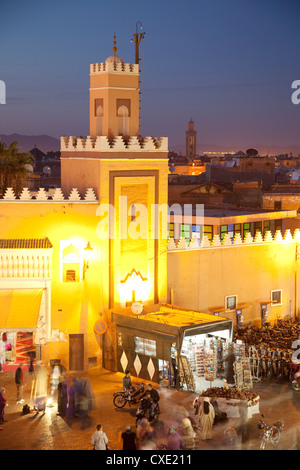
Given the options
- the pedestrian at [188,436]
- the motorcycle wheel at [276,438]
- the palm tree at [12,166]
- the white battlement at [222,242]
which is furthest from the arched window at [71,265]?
the palm tree at [12,166]

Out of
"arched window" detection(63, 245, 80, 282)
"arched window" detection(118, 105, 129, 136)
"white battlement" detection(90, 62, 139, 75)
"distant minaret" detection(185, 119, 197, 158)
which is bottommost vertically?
"arched window" detection(63, 245, 80, 282)

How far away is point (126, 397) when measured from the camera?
2375 cm

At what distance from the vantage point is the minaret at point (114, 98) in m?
28.2

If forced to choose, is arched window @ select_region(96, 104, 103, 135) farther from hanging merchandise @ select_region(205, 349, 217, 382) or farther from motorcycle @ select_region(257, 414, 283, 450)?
motorcycle @ select_region(257, 414, 283, 450)

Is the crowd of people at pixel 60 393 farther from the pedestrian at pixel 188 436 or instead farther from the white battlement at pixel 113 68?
the white battlement at pixel 113 68

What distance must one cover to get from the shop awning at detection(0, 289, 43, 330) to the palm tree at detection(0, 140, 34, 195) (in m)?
12.7

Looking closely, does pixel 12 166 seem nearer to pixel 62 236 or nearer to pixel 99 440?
pixel 62 236

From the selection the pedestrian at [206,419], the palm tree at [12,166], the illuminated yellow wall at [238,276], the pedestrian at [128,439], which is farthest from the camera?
the palm tree at [12,166]

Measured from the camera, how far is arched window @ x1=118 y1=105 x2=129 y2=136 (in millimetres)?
28578

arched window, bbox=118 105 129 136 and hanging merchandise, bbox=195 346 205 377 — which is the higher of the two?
arched window, bbox=118 105 129 136

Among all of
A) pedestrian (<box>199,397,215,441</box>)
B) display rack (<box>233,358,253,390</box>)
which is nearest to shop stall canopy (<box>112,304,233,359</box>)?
display rack (<box>233,358,253,390</box>)

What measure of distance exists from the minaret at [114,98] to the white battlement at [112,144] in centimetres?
56

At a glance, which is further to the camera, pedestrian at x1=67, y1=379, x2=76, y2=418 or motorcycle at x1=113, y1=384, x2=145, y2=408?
motorcycle at x1=113, y1=384, x2=145, y2=408

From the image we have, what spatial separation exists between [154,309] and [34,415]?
712 centimetres
